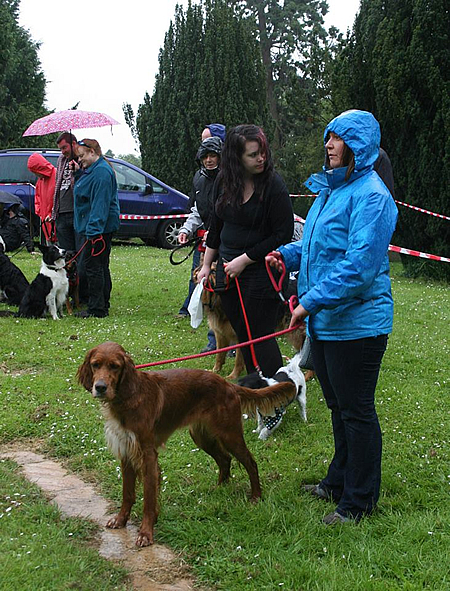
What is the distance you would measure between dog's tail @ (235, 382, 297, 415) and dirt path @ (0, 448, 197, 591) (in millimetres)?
903

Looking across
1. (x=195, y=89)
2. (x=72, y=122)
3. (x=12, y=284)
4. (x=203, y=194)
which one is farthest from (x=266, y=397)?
(x=195, y=89)

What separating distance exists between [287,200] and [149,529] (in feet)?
7.07

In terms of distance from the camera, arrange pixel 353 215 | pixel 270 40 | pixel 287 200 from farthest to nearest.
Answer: pixel 270 40, pixel 287 200, pixel 353 215

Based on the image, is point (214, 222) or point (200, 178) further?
point (200, 178)

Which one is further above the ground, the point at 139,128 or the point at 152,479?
the point at 139,128

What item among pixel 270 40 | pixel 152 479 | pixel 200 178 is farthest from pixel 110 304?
pixel 270 40

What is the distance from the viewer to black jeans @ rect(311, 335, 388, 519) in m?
3.14

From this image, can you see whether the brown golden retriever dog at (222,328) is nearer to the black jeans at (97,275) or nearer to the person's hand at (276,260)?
the person's hand at (276,260)

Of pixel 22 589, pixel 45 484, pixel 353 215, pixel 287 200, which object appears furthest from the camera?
pixel 287 200

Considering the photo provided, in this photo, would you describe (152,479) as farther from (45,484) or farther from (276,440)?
(276,440)

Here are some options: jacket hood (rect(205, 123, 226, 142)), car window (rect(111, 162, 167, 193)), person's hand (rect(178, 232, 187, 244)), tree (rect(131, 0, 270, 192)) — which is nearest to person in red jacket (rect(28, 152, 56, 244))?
person's hand (rect(178, 232, 187, 244))

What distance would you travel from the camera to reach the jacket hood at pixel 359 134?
9.80ft

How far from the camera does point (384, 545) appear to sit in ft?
10.1

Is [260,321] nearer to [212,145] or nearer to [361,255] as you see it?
[361,255]
